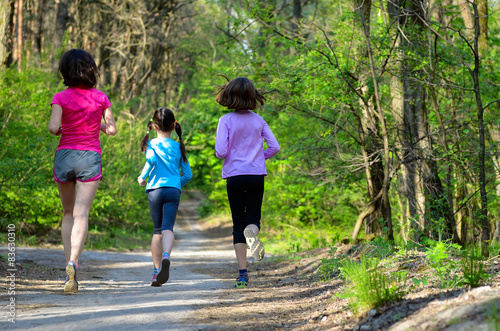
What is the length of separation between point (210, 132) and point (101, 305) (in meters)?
23.8

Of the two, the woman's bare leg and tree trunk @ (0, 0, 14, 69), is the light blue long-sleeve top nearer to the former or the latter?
the woman's bare leg

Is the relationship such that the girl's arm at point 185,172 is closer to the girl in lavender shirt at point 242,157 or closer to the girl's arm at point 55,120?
the girl in lavender shirt at point 242,157

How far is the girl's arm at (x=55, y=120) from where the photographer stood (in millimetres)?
4875

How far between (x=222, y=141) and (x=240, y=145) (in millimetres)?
202

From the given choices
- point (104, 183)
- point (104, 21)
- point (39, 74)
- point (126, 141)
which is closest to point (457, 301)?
point (39, 74)

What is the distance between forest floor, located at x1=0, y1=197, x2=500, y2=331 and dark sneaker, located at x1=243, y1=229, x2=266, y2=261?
15.0 inches

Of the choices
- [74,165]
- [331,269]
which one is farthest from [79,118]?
[331,269]

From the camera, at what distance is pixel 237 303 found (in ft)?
15.3

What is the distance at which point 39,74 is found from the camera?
12297mm

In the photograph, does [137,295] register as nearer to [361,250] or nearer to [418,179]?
[361,250]

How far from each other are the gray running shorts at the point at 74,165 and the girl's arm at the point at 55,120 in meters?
0.20

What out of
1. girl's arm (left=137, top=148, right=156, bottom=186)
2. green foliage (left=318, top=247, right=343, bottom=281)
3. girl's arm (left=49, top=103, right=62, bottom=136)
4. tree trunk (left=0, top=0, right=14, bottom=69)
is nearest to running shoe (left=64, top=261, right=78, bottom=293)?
girl's arm (left=49, top=103, right=62, bottom=136)

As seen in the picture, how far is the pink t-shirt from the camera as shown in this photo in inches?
197

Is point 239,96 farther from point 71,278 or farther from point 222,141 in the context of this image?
point 71,278
